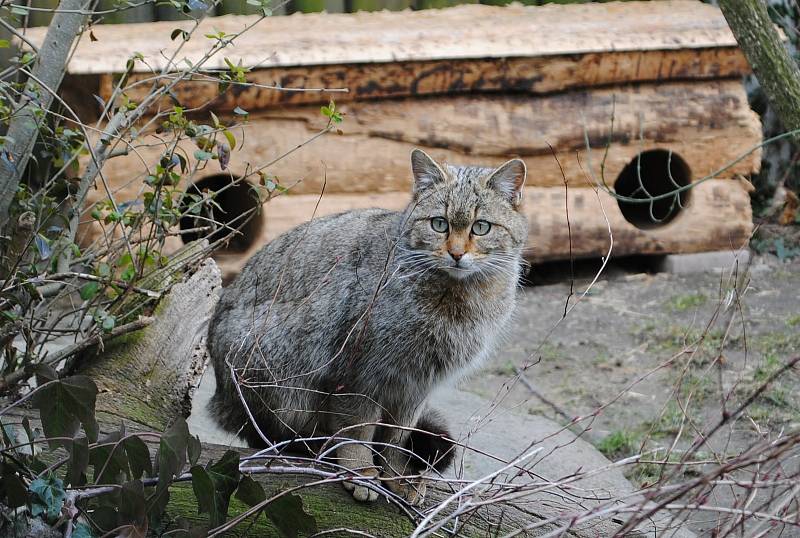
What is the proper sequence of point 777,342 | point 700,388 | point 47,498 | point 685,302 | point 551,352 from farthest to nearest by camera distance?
1. point 685,302
2. point 551,352
3. point 777,342
4. point 700,388
5. point 47,498

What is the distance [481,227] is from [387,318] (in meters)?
0.53

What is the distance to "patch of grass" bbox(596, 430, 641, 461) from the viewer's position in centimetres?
495

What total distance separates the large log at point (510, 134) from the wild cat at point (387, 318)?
2.69m

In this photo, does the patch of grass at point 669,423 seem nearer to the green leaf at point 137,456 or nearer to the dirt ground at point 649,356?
the dirt ground at point 649,356

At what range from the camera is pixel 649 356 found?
6.18 m

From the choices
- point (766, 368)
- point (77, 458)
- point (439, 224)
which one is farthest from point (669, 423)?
point (77, 458)

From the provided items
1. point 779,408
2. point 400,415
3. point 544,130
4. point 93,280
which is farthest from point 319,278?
point 544,130

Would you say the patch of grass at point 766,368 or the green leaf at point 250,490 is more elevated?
the green leaf at point 250,490

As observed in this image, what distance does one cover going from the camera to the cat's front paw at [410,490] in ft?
10.9

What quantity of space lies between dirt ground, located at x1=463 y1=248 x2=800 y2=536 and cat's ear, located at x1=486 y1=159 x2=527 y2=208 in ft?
3.79

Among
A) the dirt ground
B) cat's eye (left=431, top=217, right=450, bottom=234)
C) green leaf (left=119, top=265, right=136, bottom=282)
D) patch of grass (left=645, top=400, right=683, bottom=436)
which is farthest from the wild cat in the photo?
patch of grass (left=645, top=400, right=683, bottom=436)

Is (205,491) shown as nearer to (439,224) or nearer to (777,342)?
(439,224)

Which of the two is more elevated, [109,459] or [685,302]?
[109,459]

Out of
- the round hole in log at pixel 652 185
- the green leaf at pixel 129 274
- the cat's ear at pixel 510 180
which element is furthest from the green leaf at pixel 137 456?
the round hole in log at pixel 652 185
